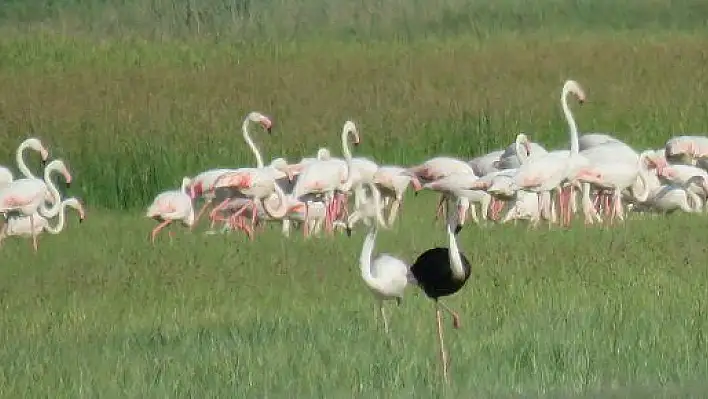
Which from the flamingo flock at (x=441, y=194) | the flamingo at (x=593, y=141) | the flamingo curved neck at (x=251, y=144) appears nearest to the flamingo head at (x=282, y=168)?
the flamingo flock at (x=441, y=194)

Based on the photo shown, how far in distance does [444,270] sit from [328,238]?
6.38 m

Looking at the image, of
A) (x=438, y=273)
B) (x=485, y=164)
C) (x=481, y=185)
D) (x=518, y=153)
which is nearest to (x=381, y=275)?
(x=438, y=273)

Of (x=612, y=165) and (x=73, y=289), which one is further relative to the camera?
(x=612, y=165)

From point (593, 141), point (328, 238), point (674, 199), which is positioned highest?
point (593, 141)

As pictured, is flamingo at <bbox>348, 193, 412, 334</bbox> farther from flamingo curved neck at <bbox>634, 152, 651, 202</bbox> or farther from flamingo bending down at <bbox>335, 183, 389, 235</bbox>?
flamingo curved neck at <bbox>634, 152, 651, 202</bbox>

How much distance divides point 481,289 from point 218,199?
7.79 metres

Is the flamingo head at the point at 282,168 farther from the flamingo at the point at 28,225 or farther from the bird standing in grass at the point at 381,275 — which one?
the bird standing in grass at the point at 381,275

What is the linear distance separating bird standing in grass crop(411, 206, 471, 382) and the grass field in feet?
1.14

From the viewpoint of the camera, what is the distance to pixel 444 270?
8.65m

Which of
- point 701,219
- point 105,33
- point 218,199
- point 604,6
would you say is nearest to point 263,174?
point 218,199

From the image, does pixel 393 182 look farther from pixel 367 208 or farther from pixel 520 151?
pixel 520 151

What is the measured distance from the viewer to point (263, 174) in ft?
56.9

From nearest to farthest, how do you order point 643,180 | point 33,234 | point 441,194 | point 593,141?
point 33,234
point 441,194
point 643,180
point 593,141

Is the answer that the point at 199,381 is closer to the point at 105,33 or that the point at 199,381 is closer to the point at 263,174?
the point at 263,174
